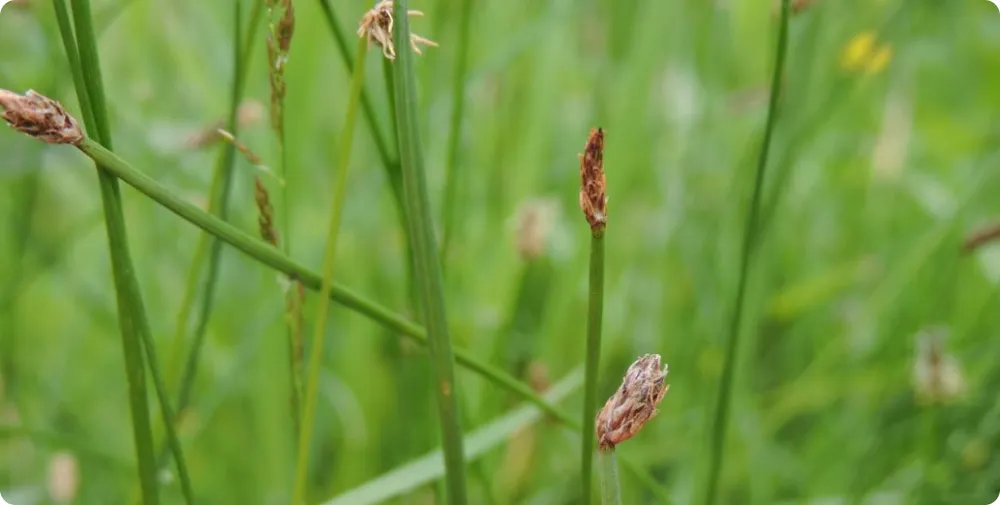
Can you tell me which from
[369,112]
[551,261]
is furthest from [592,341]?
[551,261]

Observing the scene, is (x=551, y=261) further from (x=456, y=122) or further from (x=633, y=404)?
(x=633, y=404)

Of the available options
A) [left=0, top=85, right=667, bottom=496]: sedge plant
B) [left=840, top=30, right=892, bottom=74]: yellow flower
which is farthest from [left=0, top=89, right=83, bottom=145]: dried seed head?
[left=840, top=30, right=892, bottom=74]: yellow flower

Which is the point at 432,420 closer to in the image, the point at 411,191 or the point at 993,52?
the point at 411,191

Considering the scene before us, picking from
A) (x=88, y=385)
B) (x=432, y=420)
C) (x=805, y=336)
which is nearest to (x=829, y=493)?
(x=805, y=336)

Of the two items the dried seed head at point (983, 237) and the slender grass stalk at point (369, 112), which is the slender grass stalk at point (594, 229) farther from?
the dried seed head at point (983, 237)

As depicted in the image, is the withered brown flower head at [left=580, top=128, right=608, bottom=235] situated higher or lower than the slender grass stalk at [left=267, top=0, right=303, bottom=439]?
lower

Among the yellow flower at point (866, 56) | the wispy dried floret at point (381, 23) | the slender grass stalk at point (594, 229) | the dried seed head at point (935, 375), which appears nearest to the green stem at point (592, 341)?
the slender grass stalk at point (594, 229)

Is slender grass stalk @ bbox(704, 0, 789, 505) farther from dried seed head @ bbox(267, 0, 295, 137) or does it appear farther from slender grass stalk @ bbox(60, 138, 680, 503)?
dried seed head @ bbox(267, 0, 295, 137)
